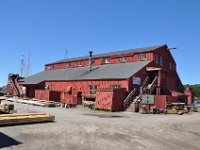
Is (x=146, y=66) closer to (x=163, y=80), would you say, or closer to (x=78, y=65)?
(x=163, y=80)

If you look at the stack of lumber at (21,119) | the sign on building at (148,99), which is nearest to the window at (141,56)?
the sign on building at (148,99)

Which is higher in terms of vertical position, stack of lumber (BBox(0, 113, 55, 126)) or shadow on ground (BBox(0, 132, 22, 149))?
stack of lumber (BBox(0, 113, 55, 126))

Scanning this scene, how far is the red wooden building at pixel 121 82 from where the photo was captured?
3109cm

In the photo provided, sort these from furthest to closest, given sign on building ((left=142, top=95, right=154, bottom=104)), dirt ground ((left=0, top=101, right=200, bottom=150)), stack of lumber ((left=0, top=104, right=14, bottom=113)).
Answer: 1. sign on building ((left=142, top=95, right=154, bottom=104))
2. stack of lumber ((left=0, top=104, right=14, bottom=113))
3. dirt ground ((left=0, top=101, right=200, bottom=150))

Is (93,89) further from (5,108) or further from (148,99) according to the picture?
(5,108)

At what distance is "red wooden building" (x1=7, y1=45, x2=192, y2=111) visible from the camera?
1224 inches

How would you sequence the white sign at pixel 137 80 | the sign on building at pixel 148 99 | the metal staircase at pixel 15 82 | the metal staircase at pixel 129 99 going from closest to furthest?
the sign on building at pixel 148 99, the metal staircase at pixel 129 99, the white sign at pixel 137 80, the metal staircase at pixel 15 82

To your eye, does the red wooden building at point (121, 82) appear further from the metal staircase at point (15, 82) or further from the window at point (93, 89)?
the metal staircase at point (15, 82)

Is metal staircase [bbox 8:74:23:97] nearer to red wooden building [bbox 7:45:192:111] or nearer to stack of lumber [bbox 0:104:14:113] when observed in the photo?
red wooden building [bbox 7:45:192:111]

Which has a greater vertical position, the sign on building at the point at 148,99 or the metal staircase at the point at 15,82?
the metal staircase at the point at 15,82

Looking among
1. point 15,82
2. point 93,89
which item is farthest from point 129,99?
point 15,82

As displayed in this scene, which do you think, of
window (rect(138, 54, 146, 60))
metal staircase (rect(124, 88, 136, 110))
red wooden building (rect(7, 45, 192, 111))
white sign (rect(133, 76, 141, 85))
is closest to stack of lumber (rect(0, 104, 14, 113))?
red wooden building (rect(7, 45, 192, 111))

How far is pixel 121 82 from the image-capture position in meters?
33.2

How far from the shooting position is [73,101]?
39656 millimetres
